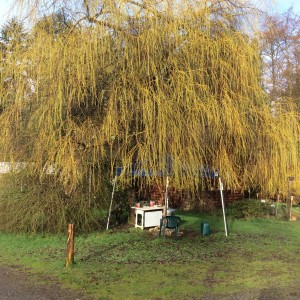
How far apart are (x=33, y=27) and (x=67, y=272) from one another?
20.4 ft

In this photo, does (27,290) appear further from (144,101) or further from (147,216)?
(147,216)

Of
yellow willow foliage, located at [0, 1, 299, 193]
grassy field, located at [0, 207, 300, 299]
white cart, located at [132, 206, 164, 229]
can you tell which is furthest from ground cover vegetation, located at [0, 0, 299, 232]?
white cart, located at [132, 206, 164, 229]

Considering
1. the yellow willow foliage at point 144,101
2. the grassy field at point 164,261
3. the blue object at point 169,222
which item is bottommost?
the grassy field at point 164,261

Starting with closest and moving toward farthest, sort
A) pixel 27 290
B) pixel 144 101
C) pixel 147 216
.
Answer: pixel 27 290 → pixel 144 101 → pixel 147 216

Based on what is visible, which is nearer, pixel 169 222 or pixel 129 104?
pixel 129 104

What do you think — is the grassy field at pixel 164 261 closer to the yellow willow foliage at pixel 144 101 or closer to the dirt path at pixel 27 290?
the dirt path at pixel 27 290

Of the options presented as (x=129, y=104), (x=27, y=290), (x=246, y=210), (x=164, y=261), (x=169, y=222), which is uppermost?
(x=129, y=104)

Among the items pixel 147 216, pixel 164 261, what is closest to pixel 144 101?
pixel 164 261

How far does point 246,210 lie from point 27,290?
10019 mm

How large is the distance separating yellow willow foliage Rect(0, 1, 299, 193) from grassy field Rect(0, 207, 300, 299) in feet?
5.09

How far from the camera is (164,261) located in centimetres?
746

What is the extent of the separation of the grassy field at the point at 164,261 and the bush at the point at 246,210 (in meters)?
2.53

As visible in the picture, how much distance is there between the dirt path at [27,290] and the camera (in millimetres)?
5305

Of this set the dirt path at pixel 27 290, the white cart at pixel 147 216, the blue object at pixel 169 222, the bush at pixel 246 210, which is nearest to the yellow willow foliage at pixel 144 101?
the blue object at pixel 169 222
